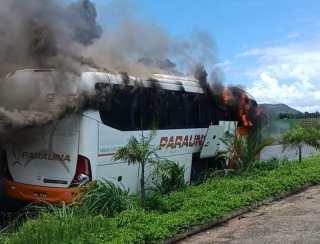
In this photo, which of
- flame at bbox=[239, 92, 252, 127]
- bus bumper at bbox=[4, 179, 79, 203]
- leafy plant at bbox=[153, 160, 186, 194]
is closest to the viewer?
bus bumper at bbox=[4, 179, 79, 203]

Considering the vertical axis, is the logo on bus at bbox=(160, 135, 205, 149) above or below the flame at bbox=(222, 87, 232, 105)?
below

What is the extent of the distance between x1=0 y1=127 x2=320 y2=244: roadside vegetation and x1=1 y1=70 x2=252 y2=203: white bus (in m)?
0.34

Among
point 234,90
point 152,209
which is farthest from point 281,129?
point 152,209

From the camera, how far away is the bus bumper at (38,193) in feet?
28.8

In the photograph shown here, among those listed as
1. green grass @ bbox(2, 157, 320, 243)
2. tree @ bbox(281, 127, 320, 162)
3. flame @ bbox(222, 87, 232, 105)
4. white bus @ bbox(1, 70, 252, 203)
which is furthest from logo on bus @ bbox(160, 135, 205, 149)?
tree @ bbox(281, 127, 320, 162)

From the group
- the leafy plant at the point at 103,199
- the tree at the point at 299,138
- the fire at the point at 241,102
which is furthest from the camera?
the tree at the point at 299,138

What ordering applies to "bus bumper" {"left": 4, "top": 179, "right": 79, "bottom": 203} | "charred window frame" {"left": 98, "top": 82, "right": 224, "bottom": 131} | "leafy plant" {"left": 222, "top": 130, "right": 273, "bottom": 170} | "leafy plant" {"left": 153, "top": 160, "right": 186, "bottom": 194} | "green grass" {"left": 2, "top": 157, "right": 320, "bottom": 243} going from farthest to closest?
"leafy plant" {"left": 222, "top": 130, "right": 273, "bottom": 170} < "leafy plant" {"left": 153, "top": 160, "right": 186, "bottom": 194} < "charred window frame" {"left": 98, "top": 82, "right": 224, "bottom": 131} < "bus bumper" {"left": 4, "top": 179, "right": 79, "bottom": 203} < "green grass" {"left": 2, "top": 157, "right": 320, "bottom": 243}

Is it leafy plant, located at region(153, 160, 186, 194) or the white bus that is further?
leafy plant, located at region(153, 160, 186, 194)

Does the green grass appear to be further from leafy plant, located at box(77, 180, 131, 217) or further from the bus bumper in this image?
the bus bumper

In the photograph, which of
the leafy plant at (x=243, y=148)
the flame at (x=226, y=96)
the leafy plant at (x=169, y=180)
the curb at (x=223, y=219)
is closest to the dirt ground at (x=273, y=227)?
the curb at (x=223, y=219)

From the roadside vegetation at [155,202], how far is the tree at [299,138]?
1.86m

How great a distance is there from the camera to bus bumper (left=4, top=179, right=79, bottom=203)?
8.79 meters

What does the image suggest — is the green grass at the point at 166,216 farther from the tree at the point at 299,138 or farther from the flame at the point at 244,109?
the tree at the point at 299,138

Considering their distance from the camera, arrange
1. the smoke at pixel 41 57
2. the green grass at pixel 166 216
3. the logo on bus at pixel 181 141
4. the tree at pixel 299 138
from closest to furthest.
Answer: the green grass at pixel 166 216 < the smoke at pixel 41 57 < the logo on bus at pixel 181 141 < the tree at pixel 299 138
